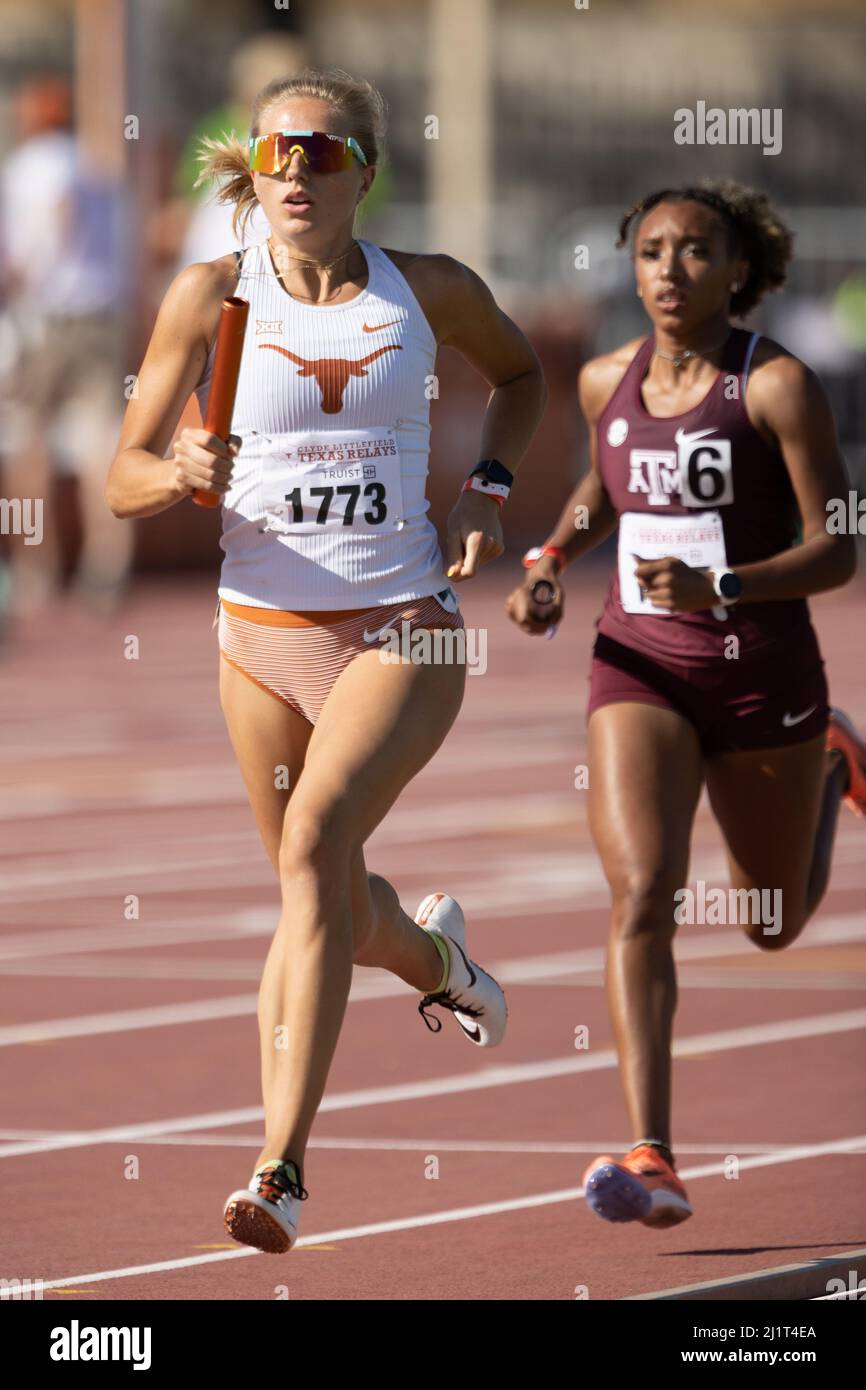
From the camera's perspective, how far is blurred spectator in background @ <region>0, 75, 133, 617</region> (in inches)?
799

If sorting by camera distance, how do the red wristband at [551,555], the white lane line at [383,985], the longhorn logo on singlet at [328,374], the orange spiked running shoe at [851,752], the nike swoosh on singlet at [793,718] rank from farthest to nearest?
the white lane line at [383,985] → the orange spiked running shoe at [851,752] → the red wristband at [551,555] → the nike swoosh on singlet at [793,718] → the longhorn logo on singlet at [328,374]

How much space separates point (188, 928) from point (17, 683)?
790cm

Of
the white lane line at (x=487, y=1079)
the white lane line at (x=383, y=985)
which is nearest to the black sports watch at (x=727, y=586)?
the white lane line at (x=487, y=1079)

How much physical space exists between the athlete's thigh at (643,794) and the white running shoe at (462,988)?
0.63 metres

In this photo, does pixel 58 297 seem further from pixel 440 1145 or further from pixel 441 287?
pixel 441 287

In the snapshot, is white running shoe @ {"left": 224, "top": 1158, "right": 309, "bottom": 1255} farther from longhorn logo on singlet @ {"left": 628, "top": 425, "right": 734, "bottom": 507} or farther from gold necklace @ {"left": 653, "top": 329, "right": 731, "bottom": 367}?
gold necklace @ {"left": 653, "top": 329, "right": 731, "bottom": 367}

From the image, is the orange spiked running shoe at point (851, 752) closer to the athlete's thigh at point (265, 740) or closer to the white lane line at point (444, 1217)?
the white lane line at point (444, 1217)

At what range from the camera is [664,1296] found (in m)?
5.64

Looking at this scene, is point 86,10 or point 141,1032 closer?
point 141,1032

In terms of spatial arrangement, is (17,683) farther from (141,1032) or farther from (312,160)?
(312,160)

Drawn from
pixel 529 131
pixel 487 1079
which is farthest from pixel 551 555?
pixel 529 131

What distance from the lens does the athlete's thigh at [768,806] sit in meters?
6.92
